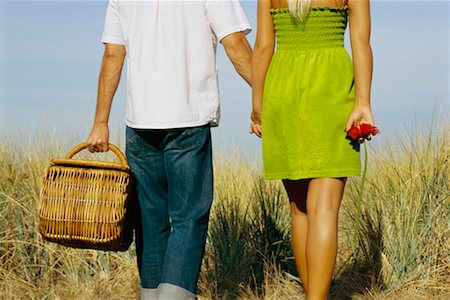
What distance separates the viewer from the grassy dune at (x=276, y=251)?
5645 millimetres

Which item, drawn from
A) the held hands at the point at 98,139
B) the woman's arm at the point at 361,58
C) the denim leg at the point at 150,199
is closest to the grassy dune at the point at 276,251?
the denim leg at the point at 150,199

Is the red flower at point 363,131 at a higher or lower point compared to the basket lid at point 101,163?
higher

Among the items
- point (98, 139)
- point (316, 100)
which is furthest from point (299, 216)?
point (98, 139)

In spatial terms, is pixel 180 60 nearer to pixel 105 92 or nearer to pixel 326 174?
pixel 105 92

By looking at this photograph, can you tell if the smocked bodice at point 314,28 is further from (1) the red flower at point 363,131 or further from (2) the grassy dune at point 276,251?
(2) the grassy dune at point 276,251

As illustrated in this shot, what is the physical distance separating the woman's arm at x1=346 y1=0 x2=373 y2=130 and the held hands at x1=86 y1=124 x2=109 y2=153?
4.22 ft

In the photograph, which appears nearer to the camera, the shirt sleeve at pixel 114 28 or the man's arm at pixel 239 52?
the man's arm at pixel 239 52

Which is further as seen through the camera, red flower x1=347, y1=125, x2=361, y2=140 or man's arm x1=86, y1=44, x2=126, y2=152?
man's arm x1=86, y1=44, x2=126, y2=152

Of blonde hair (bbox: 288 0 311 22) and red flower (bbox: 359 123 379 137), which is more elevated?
blonde hair (bbox: 288 0 311 22)

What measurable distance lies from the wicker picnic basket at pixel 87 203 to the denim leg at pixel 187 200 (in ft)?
0.80

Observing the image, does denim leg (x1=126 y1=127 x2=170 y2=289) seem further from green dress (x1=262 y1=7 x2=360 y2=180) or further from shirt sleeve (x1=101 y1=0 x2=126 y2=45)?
green dress (x1=262 y1=7 x2=360 y2=180)

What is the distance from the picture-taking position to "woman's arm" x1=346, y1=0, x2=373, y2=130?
3.97 m

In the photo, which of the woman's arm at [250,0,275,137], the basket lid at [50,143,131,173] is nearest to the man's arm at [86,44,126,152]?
the basket lid at [50,143,131,173]

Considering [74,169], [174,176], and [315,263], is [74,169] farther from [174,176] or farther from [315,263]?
[315,263]
